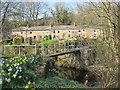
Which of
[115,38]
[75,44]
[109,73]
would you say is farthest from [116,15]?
[75,44]

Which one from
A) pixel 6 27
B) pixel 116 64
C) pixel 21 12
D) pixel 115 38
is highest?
pixel 21 12

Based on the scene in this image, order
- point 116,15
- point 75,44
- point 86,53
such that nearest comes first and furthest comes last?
point 116,15, point 86,53, point 75,44

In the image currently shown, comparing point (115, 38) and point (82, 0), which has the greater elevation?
point (82, 0)

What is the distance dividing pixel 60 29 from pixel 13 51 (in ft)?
43.3

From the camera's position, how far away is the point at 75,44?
10656mm

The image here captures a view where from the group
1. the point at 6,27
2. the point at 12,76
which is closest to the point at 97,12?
the point at 12,76

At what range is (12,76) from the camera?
2422 millimetres

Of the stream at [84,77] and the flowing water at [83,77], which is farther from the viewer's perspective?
the flowing water at [83,77]

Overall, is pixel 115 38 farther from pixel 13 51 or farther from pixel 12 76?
pixel 13 51

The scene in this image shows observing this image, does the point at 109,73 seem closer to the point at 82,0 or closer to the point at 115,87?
the point at 115,87

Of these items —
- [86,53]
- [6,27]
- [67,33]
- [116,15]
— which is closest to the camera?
[116,15]

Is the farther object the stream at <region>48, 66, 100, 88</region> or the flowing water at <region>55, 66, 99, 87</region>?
the flowing water at <region>55, 66, 99, 87</region>

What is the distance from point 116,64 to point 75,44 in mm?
7857

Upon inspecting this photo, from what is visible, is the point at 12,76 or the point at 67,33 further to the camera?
the point at 67,33
